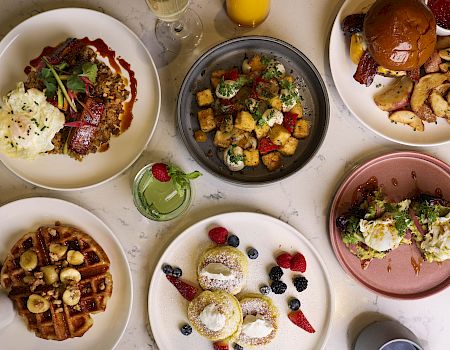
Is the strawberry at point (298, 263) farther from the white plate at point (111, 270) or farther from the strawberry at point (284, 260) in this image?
the white plate at point (111, 270)

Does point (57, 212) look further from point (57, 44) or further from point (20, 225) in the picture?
point (57, 44)

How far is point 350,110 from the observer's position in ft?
6.65

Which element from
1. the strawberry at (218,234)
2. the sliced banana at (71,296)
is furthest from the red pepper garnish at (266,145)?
the sliced banana at (71,296)

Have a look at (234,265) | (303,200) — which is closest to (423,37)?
(303,200)

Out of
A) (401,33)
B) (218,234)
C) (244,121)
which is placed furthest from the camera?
(218,234)

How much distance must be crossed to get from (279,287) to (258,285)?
0.34 feet

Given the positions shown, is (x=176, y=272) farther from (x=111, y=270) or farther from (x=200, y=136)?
(x=200, y=136)

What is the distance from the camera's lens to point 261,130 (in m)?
1.98

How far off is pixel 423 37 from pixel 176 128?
3.38ft

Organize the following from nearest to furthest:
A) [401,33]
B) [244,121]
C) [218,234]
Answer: [401,33]
[244,121]
[218,234]

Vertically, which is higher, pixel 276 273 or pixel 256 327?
pixel 276 273

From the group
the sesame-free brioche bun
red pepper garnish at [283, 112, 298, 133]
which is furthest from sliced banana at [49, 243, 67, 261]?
the sesame-free brioche bun

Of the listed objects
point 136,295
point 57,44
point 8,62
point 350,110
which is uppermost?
point 350,110

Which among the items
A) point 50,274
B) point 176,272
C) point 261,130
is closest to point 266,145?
point 261,130
